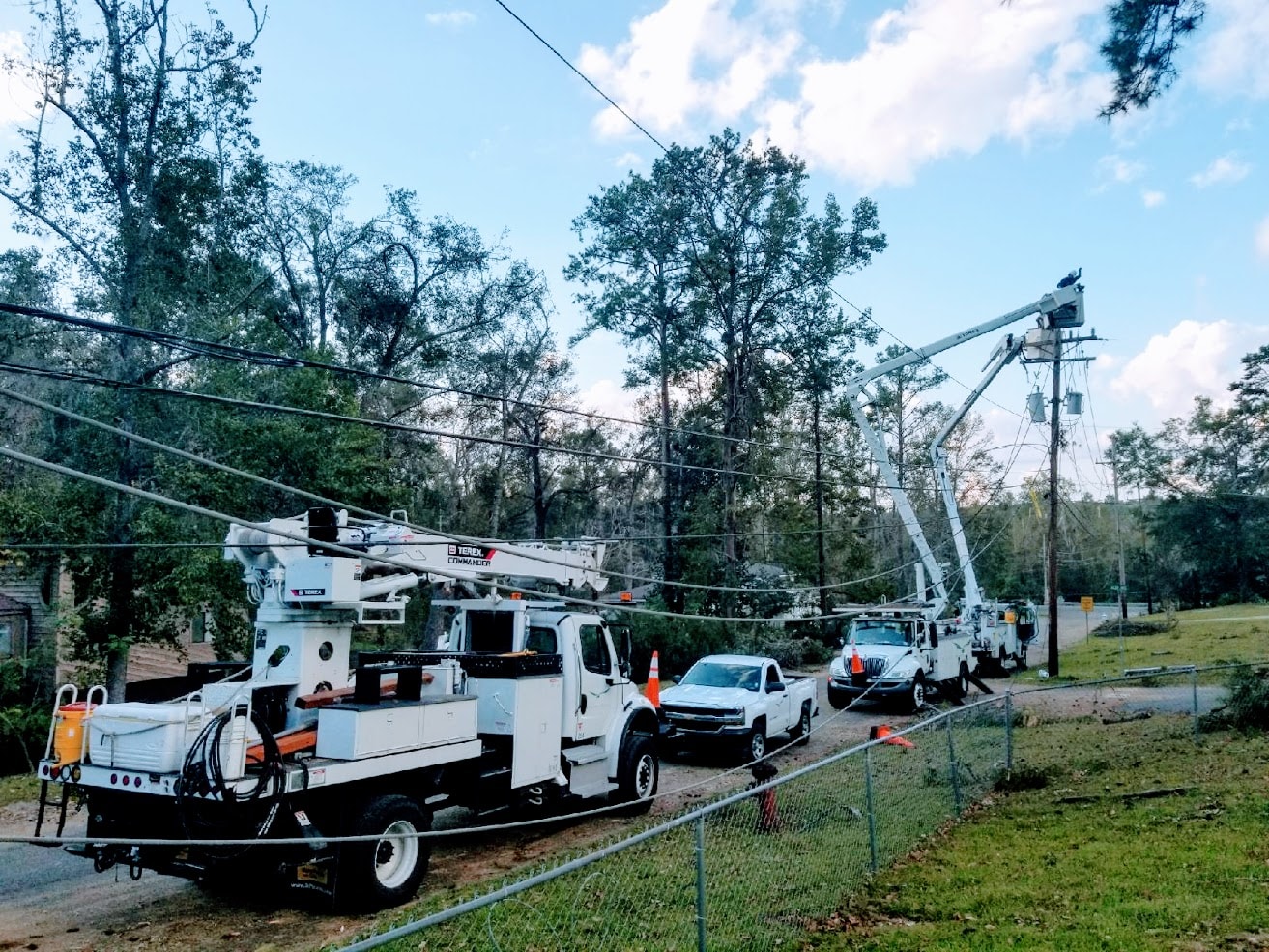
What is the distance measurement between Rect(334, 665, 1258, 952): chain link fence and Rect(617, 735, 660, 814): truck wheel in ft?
4.70

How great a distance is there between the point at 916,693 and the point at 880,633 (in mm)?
1779

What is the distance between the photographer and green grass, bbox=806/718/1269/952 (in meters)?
6.43

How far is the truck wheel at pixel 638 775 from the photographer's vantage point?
37.8 ft

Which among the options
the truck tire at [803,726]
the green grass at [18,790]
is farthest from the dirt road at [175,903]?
the truck tire at [803,726]

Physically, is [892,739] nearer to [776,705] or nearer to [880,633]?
[776,705]

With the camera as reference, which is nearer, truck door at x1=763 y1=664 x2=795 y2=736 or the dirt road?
the dirt road

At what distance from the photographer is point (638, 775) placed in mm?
11812

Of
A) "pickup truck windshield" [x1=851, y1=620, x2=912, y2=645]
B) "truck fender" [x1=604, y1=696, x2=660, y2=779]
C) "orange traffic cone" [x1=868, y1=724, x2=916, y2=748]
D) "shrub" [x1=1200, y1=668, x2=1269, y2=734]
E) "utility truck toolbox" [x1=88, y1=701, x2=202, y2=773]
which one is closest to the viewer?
"utility truck toolbox" [x1=88, y1=701, x2=202, y2=773]

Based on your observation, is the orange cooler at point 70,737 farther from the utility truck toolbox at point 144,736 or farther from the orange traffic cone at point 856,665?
the orange traffic cone at point 856,665

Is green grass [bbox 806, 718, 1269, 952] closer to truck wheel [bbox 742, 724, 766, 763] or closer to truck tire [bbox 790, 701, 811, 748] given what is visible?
truck wheel [bbox 742, 724, 766, 763]

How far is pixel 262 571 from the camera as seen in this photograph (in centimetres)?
902

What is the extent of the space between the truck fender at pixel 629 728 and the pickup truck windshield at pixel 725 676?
4.01m

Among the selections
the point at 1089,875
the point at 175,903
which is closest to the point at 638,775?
the point at 175,903

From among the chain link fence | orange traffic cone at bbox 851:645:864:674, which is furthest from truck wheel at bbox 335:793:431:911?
orange traffic cone at bbox 851:645:864:674
